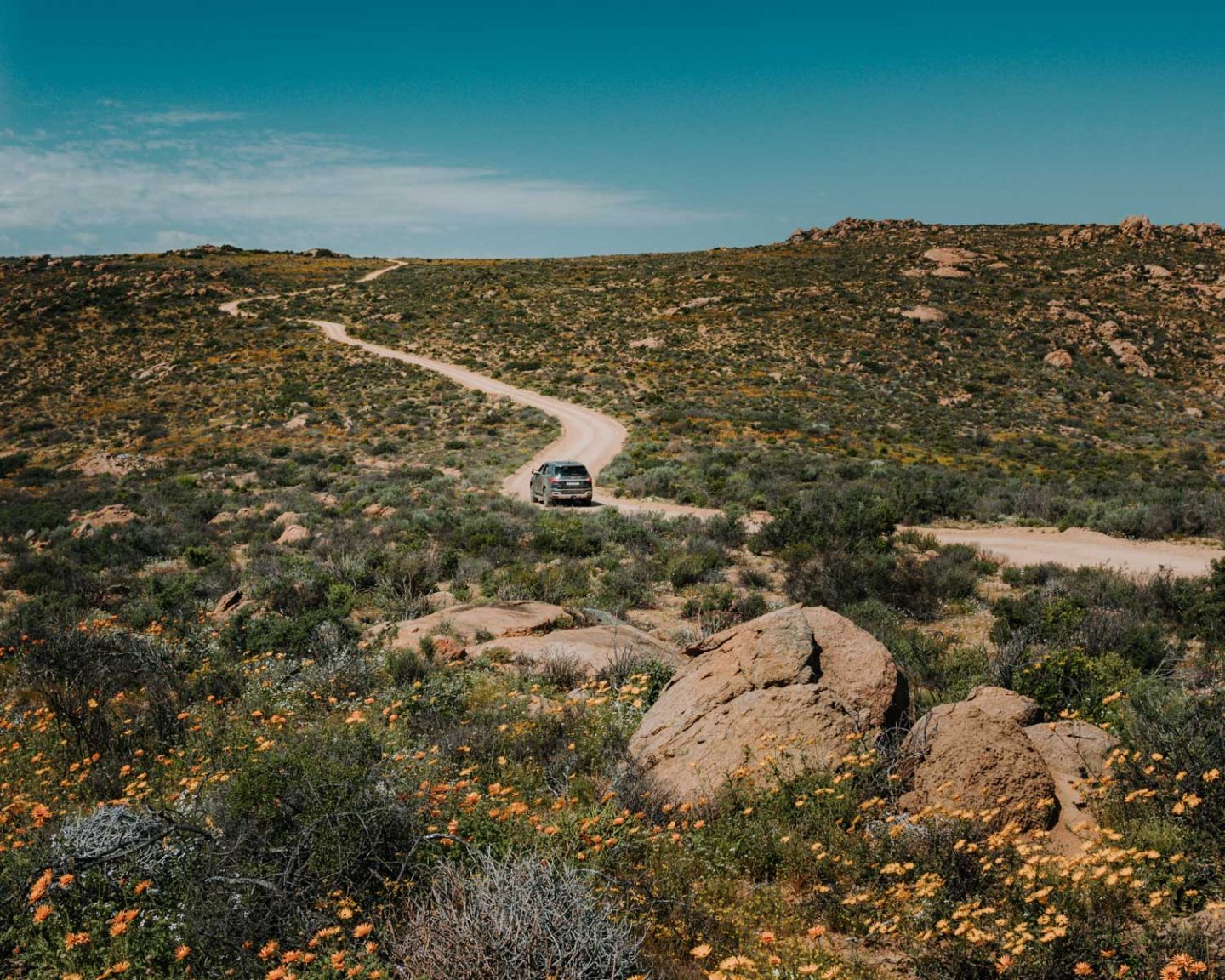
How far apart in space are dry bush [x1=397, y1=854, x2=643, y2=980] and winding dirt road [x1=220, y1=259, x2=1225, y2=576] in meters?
14.7

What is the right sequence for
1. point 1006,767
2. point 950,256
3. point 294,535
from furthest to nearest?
1. point 950,256
2. point 294,535
3. point 1006,767

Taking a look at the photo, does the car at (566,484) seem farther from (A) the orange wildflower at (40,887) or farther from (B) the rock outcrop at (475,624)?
(A) the orange wildflower at (40,887)

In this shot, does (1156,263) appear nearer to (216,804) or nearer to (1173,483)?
(1173,483)

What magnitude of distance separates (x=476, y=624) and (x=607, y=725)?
13.8 ft

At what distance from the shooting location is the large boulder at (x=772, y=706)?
6312 mm

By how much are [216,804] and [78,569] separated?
14.8 meters

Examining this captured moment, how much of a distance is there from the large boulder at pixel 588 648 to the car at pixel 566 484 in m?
14.3

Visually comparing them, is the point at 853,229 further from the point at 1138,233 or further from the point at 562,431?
the point at 562,431

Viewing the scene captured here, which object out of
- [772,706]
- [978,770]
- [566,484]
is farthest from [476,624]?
[566,484]

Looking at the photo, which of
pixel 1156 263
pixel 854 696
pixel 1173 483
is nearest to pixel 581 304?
pixel 1173 483

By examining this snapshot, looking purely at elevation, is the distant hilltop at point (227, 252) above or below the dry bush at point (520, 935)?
above

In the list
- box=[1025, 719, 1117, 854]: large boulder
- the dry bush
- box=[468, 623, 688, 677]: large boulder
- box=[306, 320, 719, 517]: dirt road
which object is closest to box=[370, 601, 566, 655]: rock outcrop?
box=[468, 623, 688, 677]: large boulder

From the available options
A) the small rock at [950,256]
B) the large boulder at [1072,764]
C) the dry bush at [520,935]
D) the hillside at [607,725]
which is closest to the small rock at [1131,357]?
the hillside at [607,725]

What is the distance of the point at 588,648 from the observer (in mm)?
9758
